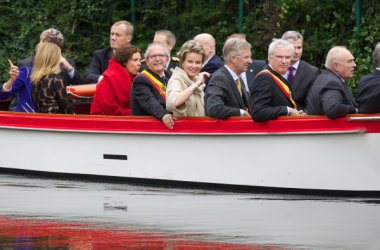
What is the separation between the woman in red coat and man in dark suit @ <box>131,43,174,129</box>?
400 millimetres

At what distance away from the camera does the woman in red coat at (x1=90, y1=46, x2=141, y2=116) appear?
15.8 metres

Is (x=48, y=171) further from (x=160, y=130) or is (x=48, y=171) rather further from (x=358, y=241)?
(x=358, y=241)

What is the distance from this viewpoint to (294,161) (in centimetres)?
1423

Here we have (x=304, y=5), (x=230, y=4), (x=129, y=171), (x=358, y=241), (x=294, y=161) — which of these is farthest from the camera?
(x=230, y=4)

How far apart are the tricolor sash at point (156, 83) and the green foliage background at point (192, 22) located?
22.3 ft

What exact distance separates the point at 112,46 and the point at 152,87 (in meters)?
2.51

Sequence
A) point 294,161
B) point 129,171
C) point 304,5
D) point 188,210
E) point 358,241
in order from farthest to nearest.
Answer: point 304,5 < point 129,171 < point 294,161 < point 188,210 < point 358,241

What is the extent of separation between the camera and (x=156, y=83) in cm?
1539

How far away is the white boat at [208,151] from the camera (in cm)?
1395

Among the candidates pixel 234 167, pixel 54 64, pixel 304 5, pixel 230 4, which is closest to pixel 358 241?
pixel 234 167

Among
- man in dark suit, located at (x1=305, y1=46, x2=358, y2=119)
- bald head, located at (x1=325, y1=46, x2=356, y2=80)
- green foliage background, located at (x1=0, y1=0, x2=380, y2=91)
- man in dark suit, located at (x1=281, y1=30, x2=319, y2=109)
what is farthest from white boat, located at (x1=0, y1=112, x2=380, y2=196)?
green foliage background, located at (x1=0, y1=0, x2=380, y2=91)

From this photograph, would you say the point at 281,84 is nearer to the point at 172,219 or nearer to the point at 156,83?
the point at 156,83

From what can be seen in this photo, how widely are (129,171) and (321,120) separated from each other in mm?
2663

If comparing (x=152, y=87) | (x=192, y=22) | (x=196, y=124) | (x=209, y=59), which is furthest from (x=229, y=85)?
(x=192, y=22)
